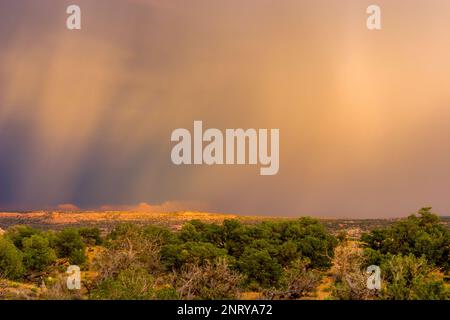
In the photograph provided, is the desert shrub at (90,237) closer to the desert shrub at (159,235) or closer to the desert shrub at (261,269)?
the desert shrub at (159,235)

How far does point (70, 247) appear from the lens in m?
60.1

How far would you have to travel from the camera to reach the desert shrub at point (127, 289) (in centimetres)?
2694

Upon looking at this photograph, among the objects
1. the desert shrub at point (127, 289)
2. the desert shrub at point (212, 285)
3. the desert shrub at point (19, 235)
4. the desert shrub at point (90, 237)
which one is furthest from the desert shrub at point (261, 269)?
the desert shrub at point (90, 237)

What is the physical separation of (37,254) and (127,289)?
93.6 ft

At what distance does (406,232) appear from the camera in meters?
52.8

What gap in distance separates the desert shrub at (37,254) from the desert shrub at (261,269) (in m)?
21.7

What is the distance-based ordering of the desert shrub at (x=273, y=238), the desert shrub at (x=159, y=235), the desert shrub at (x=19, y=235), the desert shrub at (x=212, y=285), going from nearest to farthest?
the desert shrub at (x=212, y=285) < the desert shrub at (x=273, y=238) < the desert shrub at (x=159, y=235) < the desert shrub at (x=19, y=235)

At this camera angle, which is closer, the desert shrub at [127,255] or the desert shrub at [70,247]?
the desert shrub at [127,255]

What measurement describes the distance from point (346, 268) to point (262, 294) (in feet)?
35.9

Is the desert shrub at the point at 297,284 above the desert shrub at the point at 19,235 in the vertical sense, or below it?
below

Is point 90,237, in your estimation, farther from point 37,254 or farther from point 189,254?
point 189,254

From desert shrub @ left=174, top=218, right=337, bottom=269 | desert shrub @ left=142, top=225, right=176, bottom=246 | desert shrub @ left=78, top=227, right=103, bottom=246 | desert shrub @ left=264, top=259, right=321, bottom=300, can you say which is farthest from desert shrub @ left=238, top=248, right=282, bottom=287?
desert shrub @ left=78, top=227, right=103, bottom=246
